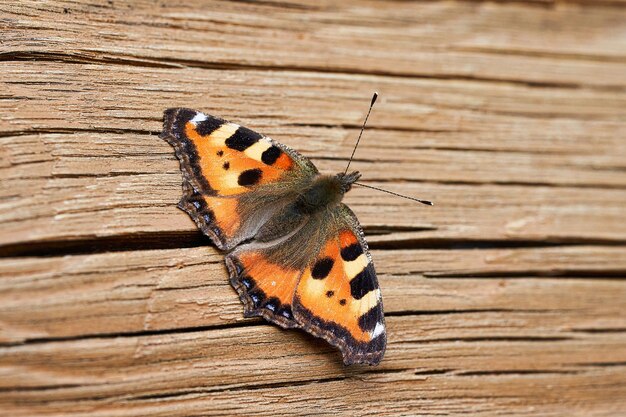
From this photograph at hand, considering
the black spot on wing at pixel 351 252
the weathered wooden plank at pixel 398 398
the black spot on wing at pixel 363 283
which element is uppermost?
the black spot on wing at pixel 351 252

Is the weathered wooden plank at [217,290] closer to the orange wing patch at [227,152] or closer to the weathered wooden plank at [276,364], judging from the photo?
the weathered wooden plank at [276,364]

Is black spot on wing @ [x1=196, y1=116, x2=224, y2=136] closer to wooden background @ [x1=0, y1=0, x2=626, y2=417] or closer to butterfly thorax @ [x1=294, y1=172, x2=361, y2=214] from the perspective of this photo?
wooden background @ [x1=0, y1=0, x2=626, y2=417]

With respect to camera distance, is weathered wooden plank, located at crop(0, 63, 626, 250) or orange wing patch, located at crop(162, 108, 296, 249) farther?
orange wing patch, located at crop(162, 108, 296, 249)

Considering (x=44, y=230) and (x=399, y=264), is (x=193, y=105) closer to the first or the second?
(x=44, y=230)

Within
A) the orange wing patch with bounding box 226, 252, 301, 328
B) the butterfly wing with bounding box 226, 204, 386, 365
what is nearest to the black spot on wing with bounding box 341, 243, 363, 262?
the butterfly wing with bounding box 226, 204, 386, 365

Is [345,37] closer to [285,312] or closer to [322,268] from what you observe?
[322,268]

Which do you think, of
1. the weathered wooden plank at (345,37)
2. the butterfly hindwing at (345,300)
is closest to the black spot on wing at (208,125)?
the weathered wooden plank at (345,37)

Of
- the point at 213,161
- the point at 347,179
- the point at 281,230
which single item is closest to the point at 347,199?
the point at 347,179
